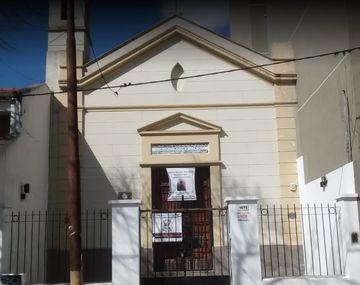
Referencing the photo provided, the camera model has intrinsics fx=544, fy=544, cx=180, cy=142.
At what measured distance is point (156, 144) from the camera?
15.6 m

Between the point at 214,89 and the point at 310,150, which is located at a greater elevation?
the point at 214,89

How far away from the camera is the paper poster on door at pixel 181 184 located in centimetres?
1517

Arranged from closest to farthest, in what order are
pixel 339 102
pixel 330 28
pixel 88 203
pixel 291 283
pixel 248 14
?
pixel 291 283 < pixel 339 102 < pixel 330 28 < pixel 88 203 < pixel 248 14

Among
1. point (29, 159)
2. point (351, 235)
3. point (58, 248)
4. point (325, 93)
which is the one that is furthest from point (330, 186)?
point (58, 248)

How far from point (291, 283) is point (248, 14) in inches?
797

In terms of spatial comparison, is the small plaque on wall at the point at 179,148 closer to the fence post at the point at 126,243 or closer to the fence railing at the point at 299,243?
the fence railing at the point at 299,243

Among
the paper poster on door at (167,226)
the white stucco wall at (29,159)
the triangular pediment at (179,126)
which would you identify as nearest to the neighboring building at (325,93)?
the triangular pediment at (179,126)

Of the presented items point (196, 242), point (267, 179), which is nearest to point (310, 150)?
point (267, 179)

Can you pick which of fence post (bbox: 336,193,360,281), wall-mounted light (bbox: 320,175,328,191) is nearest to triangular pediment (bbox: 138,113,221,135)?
wall-mounted light (bbox: 320,175,328,191)

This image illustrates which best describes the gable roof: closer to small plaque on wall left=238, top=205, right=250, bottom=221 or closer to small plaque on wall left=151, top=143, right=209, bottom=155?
small plaque on wall left=151, top=143, right=209, bottom=155

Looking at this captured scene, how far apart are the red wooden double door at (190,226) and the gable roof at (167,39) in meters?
3.29

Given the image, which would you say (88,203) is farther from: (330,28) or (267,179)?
(330,28)

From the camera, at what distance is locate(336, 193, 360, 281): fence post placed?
9984 mm

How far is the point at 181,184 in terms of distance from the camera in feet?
50.1
